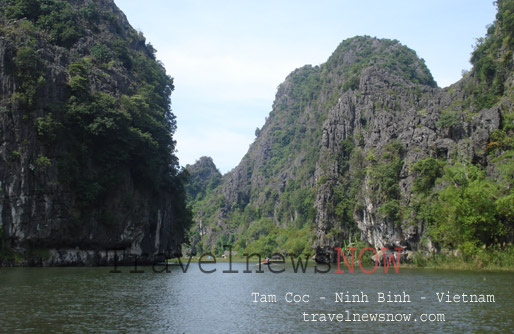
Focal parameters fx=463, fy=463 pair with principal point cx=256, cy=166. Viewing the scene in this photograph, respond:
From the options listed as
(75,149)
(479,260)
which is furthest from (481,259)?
(75,149)

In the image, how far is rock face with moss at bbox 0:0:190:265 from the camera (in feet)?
156

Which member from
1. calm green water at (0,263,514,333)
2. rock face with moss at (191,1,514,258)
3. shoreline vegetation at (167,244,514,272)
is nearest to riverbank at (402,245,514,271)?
shoreline vegetation at (167,244,514,272)

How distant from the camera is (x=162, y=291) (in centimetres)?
2884

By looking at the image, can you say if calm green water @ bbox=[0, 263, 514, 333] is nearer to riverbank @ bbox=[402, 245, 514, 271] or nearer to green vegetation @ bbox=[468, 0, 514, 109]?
riverbank @ bbox=[402, 245, 514, 271]

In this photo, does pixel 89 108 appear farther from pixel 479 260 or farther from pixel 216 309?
pixel 479 260

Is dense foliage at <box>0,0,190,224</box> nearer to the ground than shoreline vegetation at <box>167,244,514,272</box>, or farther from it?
farther from it

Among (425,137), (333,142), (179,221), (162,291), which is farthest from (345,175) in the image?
(162,291)

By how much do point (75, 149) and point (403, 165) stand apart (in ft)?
142

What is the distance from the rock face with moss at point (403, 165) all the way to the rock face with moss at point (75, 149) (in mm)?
31203

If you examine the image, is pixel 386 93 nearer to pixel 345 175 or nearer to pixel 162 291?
pixel 345 175

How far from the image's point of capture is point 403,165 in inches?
2579

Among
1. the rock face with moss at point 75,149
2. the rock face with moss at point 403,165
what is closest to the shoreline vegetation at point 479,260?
the rock face with moss at point 403,165

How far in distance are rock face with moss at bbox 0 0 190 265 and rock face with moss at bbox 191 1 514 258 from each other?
102 feet

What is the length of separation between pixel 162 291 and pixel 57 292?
620 cm
